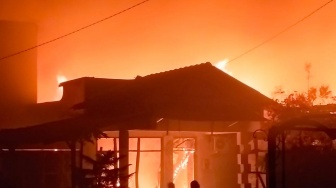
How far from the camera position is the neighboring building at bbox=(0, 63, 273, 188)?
19.6 metres

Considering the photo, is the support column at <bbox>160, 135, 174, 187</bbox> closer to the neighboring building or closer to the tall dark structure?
the neighboring building

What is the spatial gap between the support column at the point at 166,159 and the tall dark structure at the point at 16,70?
1457 cm

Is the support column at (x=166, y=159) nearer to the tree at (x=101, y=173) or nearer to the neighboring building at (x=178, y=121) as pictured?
the neighboring building at (x=178, y=121)

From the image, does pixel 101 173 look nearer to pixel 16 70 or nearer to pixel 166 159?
pixel 166 159

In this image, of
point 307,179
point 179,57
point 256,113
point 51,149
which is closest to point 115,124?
point 51,149

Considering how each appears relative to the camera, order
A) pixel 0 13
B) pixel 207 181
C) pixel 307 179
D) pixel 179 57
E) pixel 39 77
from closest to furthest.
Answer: pixel 307 179 → pixel 207 181 → pixel 0 13 → pixel 39 77 → pixel 179 57

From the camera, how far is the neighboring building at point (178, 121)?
1964cm

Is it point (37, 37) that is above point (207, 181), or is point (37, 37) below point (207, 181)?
above

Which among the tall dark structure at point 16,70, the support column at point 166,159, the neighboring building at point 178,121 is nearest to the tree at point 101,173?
the neighboring building at point 178,121

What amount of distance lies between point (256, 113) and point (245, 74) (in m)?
24.8

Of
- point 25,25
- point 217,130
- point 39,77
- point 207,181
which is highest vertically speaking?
A: point 25,25

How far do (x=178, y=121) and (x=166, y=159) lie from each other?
2.35 meters

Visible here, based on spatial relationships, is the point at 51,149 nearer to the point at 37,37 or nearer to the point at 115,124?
the point at 115,124

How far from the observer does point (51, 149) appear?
21297 mm
